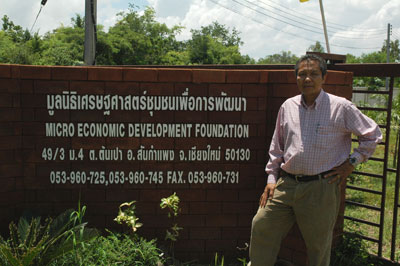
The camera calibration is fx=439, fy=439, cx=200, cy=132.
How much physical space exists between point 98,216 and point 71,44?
2061cm

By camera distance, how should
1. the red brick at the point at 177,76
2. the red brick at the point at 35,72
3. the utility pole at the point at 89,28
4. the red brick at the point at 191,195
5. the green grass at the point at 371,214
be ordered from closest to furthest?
the red brick at the point at 35,72, the red brick at the point at 177,76, the red brick at the point at 191,195, the green grass at the point at 371,214, the utility pole at the point at 89,28

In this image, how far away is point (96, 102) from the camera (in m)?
3.89

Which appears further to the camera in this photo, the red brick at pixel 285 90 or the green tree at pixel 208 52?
the green tree at pixel 208 52

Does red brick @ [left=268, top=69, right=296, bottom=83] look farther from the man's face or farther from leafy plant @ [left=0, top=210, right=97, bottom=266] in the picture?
leafy plant @ [left=0, top=210, right=97, bottom=266]

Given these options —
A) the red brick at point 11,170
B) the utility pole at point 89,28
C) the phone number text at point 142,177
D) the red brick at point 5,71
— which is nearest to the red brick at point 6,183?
the red brick at point 11,170

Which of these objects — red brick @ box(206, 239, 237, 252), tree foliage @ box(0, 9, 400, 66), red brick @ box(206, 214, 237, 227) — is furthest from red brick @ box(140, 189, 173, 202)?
tree foliage @ box(0, 9, 400, 66)

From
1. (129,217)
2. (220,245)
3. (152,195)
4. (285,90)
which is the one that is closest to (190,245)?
(220,245)

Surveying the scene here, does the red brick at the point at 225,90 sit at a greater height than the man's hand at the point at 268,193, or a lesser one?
greater

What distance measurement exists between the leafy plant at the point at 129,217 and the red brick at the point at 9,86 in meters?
1.37

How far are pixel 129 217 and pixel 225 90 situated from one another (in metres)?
1.40

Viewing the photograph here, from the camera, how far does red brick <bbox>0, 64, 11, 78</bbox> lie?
12.3ft

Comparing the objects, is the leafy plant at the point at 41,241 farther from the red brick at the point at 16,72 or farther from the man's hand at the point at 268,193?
the man's hand at the point at 268,193

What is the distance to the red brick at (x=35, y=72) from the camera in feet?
12.5

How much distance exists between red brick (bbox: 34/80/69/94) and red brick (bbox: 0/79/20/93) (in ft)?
0.52
